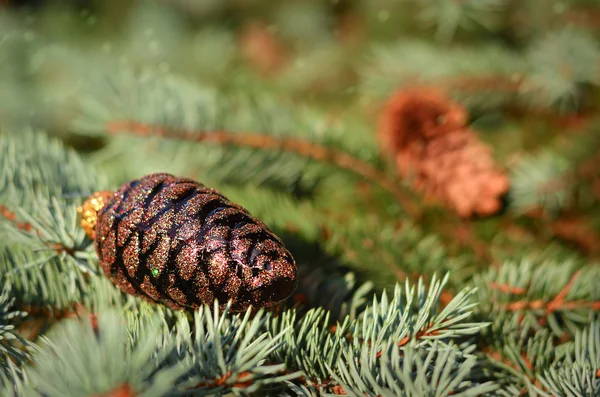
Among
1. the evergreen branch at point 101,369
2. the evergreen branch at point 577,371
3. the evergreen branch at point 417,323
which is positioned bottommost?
the evergreen branch at point 577,371

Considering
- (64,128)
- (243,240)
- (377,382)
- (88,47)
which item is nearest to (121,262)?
(243,240)

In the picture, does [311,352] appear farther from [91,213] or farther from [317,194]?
[317,194]

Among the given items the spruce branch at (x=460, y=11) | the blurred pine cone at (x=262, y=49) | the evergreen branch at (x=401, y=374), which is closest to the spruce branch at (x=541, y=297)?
the evergreen branch at (x=401, y=374)

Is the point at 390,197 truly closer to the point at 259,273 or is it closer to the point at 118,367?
the point at 259,273

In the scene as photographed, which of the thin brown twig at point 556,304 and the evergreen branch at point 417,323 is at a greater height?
the evergreen branch at point 417,323

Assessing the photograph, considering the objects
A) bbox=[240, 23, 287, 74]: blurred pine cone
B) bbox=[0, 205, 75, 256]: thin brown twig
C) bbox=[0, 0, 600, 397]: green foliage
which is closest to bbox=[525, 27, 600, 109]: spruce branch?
bbox=[0, 0, 600, 397]: green foliage

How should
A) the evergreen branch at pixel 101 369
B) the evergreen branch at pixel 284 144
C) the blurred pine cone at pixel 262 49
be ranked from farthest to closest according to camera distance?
the blurred pine cone at pixel 262 49
the evergreen branch at pixel 284 144
the evergreen branch at pixel 101 369

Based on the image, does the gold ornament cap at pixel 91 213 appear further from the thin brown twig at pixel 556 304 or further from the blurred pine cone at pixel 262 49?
the blurred pine cone at pixel 262 49

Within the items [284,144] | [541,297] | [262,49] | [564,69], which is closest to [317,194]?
[284,144]
